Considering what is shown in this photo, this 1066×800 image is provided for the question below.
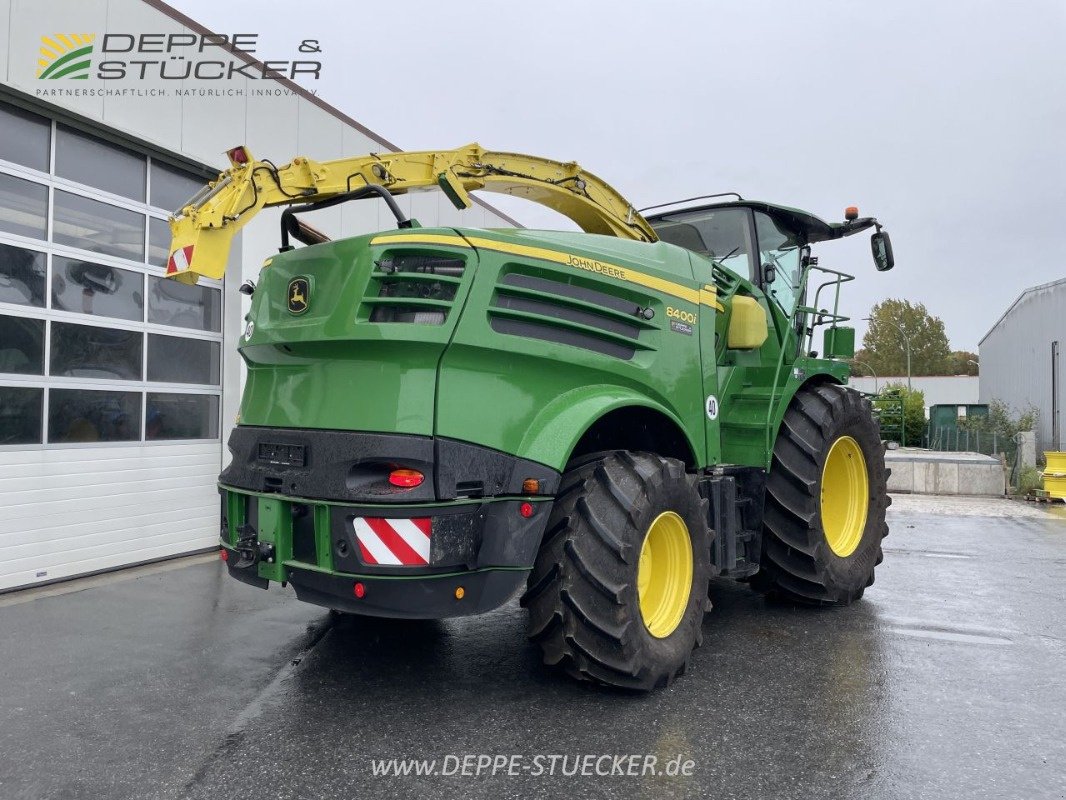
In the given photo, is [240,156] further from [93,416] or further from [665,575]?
[93,416]

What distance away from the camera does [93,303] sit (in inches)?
255

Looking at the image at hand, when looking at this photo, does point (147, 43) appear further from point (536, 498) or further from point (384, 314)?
point (536, 498)

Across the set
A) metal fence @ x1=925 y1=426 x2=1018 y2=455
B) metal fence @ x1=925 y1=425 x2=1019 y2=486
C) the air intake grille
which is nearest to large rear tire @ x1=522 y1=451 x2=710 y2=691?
the air intake grille

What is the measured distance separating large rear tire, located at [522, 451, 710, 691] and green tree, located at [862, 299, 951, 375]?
5832 centimetres

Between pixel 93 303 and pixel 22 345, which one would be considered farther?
pixel 93 303

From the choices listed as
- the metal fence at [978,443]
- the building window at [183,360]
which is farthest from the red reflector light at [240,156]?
the metal fence at [978,443]

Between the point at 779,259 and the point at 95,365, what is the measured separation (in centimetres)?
560

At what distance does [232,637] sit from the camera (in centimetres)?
468

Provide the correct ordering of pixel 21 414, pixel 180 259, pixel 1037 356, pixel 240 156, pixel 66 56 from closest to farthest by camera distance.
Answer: pixel 180 259
pixel 240 156
pixel 21 414
pixel 66 56
pixel 1037 356

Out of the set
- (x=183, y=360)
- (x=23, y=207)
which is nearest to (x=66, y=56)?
(x=23, y=207)

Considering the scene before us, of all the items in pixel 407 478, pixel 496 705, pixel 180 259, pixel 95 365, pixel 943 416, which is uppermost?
pixel 180 259

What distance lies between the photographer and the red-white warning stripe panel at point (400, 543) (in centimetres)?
319

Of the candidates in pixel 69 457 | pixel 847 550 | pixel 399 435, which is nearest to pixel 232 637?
pixel 399 435

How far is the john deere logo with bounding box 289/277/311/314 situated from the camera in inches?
142
